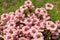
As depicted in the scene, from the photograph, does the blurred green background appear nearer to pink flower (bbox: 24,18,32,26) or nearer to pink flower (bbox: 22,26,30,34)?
pink flower (bbox: 24,18,32,26)

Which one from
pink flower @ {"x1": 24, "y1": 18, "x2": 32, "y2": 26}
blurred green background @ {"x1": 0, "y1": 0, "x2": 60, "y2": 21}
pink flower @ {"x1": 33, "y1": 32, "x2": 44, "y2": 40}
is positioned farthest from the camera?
blurred green background @ {"x1": 0, "y1": 0, "x2": 60, "y2": 21}

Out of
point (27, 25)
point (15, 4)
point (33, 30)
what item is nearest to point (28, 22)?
point (27, 25)

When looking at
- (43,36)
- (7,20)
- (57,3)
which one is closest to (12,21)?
(7,20)

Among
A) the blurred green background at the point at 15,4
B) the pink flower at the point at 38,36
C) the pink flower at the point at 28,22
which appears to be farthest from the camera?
the blurred green background at the point at 15,4

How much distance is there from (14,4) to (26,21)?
1207 mm

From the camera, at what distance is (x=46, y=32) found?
2590 mm

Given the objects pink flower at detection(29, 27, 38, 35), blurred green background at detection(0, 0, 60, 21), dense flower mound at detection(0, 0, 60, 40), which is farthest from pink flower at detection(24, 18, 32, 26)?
blurred green background at detection(0, 0, 60, 21)

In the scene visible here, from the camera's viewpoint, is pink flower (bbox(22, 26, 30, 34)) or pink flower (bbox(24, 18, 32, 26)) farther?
pink flower (bbox(24, 18, 32, 26))

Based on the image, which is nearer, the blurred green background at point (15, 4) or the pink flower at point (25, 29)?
the pink flower at point (25, 29)

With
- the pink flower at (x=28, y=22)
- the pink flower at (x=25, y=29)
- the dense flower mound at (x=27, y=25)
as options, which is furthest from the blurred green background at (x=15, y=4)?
the pink flower at (x=25, y=29)

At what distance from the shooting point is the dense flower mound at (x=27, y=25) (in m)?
2.52

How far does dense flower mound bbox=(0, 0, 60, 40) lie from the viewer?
8.28ft

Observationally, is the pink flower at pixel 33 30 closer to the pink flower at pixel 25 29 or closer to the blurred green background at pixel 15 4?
the pink flower at pixel 25 29

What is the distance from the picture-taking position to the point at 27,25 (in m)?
2.62
